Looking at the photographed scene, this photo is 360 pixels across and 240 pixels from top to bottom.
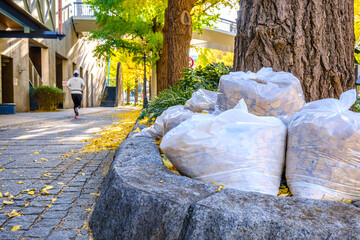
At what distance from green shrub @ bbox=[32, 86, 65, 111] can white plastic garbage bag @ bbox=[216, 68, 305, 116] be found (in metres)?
16.6

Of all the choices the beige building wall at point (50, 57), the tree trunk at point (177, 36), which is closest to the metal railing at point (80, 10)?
the beige building wall at point (50, 57)

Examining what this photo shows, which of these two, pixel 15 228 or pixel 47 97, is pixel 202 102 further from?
pixel 47 97

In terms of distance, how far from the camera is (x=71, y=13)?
2489 cm

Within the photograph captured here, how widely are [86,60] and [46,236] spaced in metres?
33.2

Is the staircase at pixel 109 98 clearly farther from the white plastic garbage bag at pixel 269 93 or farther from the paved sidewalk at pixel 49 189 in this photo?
the white plastic garbage bag at pixel 269 93

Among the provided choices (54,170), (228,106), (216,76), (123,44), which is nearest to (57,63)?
(123,44)

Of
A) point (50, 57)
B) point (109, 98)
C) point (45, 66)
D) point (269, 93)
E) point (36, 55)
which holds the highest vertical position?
point (36, 55)

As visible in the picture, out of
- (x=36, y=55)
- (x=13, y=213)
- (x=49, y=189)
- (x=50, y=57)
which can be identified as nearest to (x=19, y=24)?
(x=50, y=57)

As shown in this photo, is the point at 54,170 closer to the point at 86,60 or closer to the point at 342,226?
the point at 342,226

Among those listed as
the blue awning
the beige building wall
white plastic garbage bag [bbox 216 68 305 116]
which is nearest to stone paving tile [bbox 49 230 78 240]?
white plastic garbage bag [bbox 216 68 305 116]

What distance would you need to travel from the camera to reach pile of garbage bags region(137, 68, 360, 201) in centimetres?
168

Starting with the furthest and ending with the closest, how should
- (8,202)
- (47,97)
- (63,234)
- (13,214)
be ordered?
1. (47,97)
2. (8,202)
3. (13,214)
4. (63,234)

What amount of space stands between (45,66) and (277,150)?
2050cm

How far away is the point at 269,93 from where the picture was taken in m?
2.36
